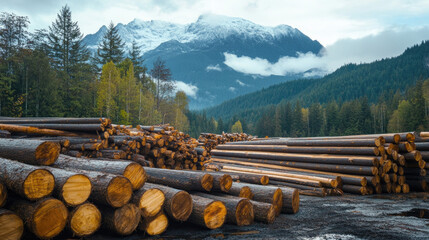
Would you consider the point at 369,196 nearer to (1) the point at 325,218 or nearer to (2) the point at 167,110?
(1) the point at 325,218

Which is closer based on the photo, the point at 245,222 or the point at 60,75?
the point at 245,222

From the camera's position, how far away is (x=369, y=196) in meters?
8.39

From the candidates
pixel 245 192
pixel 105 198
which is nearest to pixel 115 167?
pixel 105 198

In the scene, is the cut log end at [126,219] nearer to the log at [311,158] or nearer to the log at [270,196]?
the log at [270,196]

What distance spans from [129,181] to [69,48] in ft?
137

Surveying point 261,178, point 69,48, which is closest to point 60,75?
point 69,48

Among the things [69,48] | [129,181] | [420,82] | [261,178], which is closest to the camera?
[129,181]

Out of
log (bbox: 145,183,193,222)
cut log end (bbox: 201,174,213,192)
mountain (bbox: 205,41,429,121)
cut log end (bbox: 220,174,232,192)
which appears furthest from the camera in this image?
mountain (bbox: 205,41,429,121)

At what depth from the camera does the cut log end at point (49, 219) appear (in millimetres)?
3701

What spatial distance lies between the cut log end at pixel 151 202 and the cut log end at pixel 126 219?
11 centimetres

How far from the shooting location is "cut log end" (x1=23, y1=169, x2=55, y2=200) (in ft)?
12.4

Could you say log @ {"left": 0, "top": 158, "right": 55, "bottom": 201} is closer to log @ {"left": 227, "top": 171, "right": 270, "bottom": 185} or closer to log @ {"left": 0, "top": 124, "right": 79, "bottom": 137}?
log @ {"left": 227, "top": 171, "right": 270, "bottom": 185}

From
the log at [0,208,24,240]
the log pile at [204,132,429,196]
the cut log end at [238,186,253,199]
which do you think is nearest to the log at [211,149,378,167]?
the log pile at [204,132,429,196]

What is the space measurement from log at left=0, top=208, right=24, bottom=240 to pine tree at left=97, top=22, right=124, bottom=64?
1900 inches
